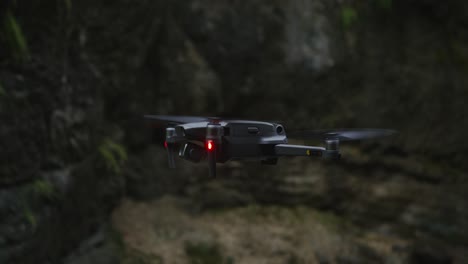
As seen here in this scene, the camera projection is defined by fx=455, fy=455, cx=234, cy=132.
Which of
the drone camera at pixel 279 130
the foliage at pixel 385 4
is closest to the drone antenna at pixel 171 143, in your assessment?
the drone camera at pixel 279 130

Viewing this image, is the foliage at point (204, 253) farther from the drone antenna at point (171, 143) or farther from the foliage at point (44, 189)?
the drone antenna at point (171, 143)

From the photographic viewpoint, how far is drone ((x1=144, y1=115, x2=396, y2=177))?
321 centimetres

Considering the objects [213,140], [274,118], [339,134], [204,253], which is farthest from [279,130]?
[274,118]

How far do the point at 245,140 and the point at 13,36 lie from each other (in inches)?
205

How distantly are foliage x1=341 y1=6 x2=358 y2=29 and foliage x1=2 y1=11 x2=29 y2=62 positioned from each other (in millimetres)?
8565

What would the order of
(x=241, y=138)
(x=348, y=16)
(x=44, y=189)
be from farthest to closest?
(x=348, y=16)
(x=44, y=189)
(x=241, y=138)

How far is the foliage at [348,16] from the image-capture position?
12539 millimetres

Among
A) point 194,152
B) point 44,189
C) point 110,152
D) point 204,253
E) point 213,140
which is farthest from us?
point 204,253

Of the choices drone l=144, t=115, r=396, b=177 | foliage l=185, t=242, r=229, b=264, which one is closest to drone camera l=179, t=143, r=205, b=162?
drone l=144, t=115, r=396, b=177

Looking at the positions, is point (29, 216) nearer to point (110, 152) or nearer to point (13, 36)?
point (13, 36)

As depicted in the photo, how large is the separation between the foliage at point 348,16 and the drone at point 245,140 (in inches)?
392

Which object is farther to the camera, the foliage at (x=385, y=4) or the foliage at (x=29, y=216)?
the foliage at (x=385, y=4)

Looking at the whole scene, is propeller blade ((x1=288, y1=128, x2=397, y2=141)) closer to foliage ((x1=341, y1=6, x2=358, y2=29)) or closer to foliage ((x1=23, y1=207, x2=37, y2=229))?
foliage ((x1=23, y1=207, x2=37, y2=229))

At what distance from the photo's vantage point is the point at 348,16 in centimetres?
1252
